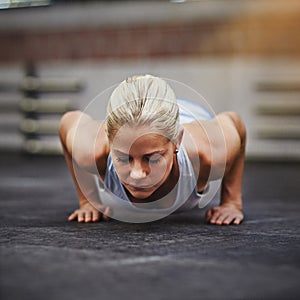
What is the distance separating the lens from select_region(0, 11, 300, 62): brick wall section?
3.87 m

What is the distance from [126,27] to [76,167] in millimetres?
2780

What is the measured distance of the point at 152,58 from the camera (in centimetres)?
417

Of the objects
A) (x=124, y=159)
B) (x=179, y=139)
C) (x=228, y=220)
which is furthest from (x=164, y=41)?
(x=124, y=159)

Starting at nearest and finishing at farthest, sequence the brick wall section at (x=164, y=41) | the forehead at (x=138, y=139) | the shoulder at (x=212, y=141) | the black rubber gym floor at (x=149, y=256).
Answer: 1. the black rubber gym floor at (x=149, y=256)
2. the forehead at (x=138, y=139)
3. the shoulder at (x=212, y=141)
4. the brick wall section at (x=164, y=41)

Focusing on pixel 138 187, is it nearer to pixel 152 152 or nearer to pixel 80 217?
pixel 152 152

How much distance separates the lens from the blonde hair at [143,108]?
128cm

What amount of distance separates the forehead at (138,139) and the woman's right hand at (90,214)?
1.47ft

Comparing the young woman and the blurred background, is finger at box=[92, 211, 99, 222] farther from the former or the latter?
the blurred background

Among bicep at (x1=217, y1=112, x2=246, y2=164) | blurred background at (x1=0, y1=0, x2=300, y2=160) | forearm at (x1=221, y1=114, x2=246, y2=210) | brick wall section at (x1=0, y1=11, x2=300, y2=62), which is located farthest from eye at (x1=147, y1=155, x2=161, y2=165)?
brick wall section at (x1=0, y1=11, x2=300, y2=62)

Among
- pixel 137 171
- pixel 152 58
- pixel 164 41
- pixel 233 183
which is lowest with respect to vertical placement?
pixel 233 183

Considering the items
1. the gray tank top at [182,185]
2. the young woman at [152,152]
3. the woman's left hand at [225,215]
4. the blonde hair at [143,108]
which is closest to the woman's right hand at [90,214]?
the young woman at [152,152]

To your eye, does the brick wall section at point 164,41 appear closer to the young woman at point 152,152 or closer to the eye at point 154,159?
the young woman at point 152,152

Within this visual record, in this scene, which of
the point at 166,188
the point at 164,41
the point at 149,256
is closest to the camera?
the point at 149,256

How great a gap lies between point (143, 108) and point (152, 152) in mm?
107
